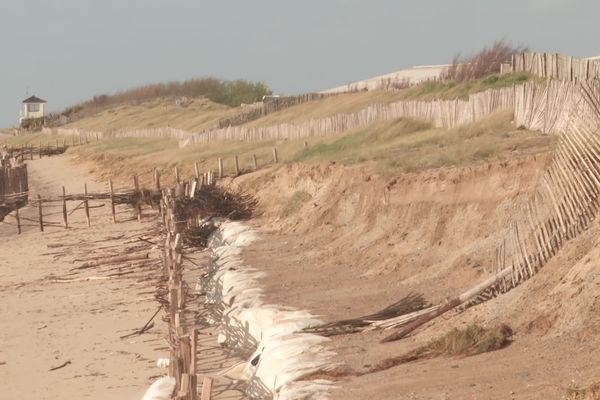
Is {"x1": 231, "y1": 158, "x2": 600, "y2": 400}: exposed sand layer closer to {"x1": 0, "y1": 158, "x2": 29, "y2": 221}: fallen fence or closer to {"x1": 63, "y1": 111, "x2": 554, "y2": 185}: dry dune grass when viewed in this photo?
{"x1": 63, "y1": 111, "x2": 554, "y2": 185}: dry dune grass

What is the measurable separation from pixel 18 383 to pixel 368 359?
18.6 ft

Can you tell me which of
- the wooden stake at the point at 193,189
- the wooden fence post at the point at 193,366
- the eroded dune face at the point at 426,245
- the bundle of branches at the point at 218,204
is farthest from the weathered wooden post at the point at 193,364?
the wooden stake at the point at 193,189

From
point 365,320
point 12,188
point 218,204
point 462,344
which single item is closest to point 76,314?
point 365,320

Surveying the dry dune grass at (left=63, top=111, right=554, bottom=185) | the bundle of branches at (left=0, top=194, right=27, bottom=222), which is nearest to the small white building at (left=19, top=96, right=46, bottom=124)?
the dry dune grass at (left=63, top=111, right=554, bottom=185)

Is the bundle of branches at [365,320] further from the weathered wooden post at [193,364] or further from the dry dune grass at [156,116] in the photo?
the dry dune grass at [156,116]

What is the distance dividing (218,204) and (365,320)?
14.9 m

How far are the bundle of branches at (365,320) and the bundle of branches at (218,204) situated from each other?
13.0 m

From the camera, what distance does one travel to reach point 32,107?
11606 cm

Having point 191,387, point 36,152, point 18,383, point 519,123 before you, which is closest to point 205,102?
point 36,152

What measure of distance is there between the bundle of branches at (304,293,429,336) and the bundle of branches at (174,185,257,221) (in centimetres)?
1302

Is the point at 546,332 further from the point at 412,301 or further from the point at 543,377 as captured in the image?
the point at 412,301

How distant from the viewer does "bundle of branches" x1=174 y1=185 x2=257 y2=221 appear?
25.7 meters

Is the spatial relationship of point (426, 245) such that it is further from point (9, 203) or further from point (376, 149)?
point (9, 203)

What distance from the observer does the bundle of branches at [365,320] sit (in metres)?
11.7
